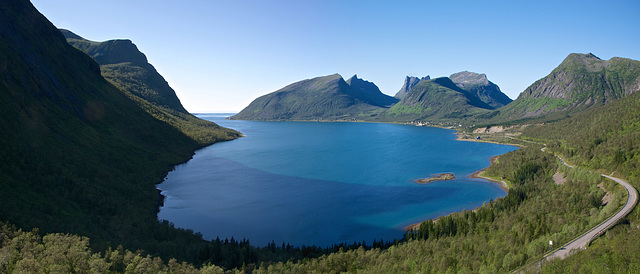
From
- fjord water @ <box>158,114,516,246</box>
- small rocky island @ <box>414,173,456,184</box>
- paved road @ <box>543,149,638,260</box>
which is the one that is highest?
paved road @ <box>543,149,638,260</box>

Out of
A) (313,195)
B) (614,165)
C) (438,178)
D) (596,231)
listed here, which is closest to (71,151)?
(313,195)

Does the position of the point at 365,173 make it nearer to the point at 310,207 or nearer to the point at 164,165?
the point at 310,207

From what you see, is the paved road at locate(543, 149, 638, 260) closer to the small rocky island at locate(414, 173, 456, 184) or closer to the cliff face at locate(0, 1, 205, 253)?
the small rocky island at locate(414, 173, 456, 184)

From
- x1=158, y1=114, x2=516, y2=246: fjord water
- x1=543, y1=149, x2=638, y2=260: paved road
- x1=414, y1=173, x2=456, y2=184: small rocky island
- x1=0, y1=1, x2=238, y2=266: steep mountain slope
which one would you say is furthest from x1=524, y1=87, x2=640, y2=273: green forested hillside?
x1=0, y1=1, x2=238, y2=266: steep mountain slope

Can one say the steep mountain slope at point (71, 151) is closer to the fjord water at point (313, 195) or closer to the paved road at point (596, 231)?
the fjord water at point (313, 195)

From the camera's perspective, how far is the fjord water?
6756 centimetres

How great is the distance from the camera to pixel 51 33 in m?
128

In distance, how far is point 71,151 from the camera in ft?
260

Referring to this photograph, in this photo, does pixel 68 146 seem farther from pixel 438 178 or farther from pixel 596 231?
pixel 596 231

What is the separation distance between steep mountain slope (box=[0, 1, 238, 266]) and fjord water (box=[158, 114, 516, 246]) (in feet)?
31.8

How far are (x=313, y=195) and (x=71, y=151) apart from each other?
62.4 meters

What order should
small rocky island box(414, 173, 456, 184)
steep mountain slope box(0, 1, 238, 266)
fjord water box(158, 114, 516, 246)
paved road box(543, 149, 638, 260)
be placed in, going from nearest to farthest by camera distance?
paved road box(543, 149, 638, 260) → steep mountain slope box(0, 1, 238, 266) → fjord water box(158, 114, 516, 246) → small rocky island box(414, 173, 456, 184)

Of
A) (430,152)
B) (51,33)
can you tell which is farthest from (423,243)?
(51,33)

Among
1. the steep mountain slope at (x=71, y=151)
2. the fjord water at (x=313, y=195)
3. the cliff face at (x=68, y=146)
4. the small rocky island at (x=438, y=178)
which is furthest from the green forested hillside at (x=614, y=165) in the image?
the cliff face at (x=68, y=146)
